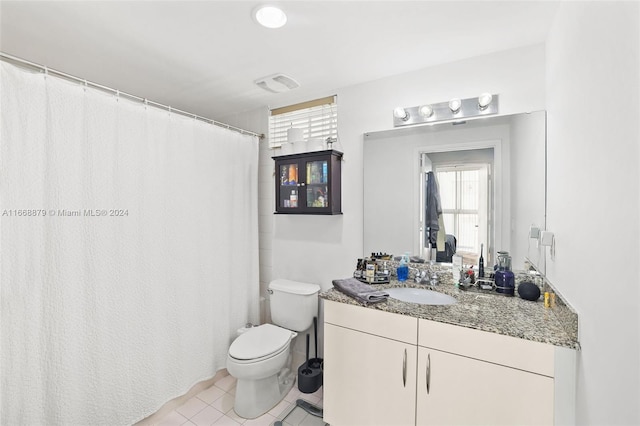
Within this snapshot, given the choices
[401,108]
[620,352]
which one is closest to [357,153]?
[401,108]

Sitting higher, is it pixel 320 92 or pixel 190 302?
pixel 320 92

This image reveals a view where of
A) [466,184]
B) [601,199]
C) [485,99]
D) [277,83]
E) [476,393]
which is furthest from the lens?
[277,83]

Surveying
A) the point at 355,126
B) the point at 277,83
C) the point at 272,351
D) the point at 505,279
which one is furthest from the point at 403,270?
the point at 277,83

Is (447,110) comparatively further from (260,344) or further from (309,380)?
(309,380)

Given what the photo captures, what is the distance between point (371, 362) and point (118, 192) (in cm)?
171

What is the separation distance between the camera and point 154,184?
1831 millimetres

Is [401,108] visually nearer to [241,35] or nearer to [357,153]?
[357,153]

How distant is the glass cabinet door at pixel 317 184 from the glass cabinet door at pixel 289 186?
11 cm

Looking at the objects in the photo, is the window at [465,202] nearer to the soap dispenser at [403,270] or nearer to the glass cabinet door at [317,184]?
the soap dispenser at [403,270]

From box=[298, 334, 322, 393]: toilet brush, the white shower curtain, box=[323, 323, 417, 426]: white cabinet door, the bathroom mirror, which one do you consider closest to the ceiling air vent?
the white shower curtain

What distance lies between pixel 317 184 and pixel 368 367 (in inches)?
51.4

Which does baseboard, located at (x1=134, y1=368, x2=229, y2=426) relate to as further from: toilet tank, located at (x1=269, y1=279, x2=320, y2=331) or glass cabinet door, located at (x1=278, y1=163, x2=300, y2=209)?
glass cabinet door, located at (x1=278, y1=163, x2=300, y2=209)

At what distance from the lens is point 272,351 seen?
1889mm

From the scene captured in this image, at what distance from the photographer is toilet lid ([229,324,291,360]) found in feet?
6.11
